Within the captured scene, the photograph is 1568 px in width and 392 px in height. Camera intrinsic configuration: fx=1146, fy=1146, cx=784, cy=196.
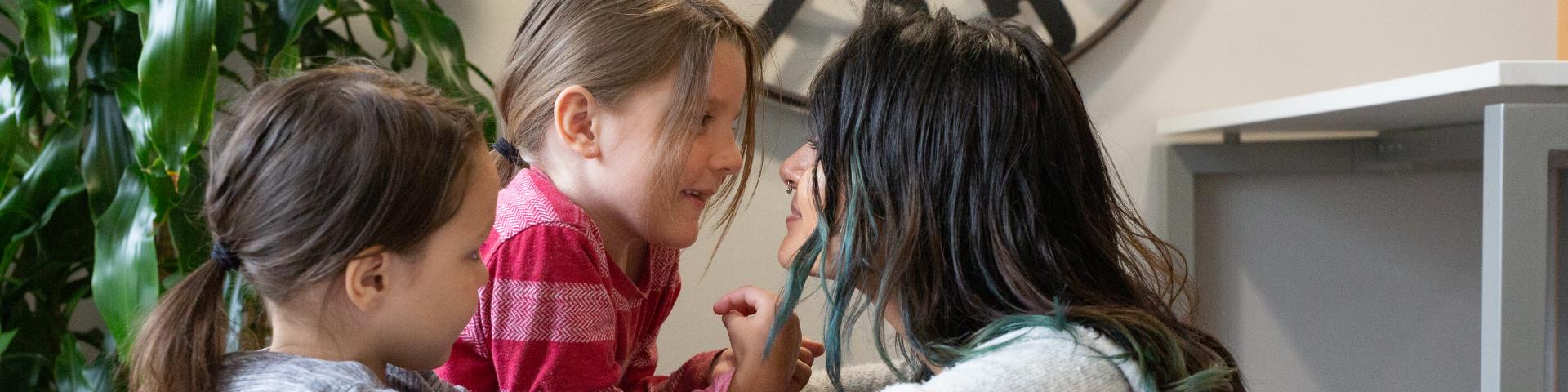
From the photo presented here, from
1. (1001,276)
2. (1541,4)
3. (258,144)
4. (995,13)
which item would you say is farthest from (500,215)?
A: (1541,4)

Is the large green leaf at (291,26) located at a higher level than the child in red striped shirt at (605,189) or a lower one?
higher

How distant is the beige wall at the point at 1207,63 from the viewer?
146 cm

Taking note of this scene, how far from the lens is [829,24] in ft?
4.54

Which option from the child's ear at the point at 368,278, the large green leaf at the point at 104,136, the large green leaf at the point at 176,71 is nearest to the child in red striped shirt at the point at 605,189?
the child's ear at the point at 368,278

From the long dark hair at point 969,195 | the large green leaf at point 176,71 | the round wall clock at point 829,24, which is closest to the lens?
the long dark hair at point 969,195

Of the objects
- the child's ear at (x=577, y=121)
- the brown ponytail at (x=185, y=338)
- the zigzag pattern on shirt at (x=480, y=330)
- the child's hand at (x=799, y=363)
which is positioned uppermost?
the child's ear at (x=577, y=121)

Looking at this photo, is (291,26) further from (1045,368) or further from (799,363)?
(1045,368)

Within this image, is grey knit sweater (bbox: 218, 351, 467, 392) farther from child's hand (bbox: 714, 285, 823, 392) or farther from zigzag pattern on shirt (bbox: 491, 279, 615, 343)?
child's hand (bbox: 714, 285, 823, 392)

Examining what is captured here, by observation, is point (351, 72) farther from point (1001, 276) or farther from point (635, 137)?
point (1001, 276)

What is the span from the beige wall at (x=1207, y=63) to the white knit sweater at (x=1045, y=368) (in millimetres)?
805

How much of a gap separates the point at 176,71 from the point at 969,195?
67cm

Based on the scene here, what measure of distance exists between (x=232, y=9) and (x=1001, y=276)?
74 centimetres

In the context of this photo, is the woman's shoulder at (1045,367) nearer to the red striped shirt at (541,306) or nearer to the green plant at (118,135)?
the red striped shirt at (541,306)

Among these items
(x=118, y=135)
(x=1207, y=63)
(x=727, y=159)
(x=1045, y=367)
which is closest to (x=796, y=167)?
(x=727, y=159)
